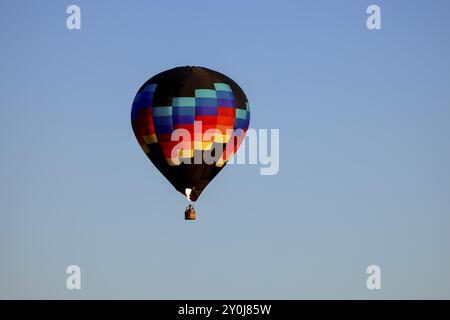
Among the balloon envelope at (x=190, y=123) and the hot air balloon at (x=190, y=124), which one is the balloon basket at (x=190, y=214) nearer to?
the hot air balloon at (x=190, y=124)

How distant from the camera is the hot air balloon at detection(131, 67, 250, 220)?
44812 millimetres

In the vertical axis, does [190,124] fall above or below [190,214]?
above

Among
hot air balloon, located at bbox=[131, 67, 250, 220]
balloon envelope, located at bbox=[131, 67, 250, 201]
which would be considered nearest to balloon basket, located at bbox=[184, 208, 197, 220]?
hot air balloon, located at bbox=[131, 67, 250, 220]

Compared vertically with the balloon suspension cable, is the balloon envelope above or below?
above

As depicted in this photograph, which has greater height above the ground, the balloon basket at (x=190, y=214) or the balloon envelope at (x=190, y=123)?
→ the balloon envelope at (x=190, y=123)

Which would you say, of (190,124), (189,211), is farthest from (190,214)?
(190,124)

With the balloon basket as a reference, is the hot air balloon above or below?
above

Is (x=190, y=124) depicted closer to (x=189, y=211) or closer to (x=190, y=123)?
(x=190, y=123)

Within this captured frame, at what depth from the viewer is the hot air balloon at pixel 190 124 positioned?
147ft

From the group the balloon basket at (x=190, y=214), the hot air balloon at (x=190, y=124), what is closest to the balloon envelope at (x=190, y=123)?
the hot air balloon at (x=190, y=124)

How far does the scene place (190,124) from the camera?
44.7 meters

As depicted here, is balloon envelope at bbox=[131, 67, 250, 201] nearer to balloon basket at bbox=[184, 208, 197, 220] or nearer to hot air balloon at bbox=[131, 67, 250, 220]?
hot air balloon at bbox=[131, 67, 250, 220]
